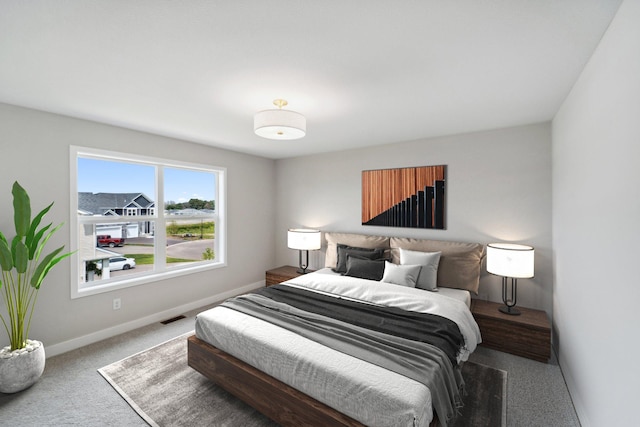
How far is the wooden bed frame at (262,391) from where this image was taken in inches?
62.4

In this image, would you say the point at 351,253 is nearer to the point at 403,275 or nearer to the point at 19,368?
the point at 403,275

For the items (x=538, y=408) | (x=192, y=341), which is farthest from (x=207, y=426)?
(x=538, y=408)

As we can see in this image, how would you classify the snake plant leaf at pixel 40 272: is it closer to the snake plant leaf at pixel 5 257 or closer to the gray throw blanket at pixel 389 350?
the snake plant leaf at pixel 5 257

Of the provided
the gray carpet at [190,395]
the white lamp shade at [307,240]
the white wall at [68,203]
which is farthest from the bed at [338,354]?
the white wall at [68,203]

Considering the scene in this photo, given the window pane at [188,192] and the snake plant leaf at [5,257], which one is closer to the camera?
the snake plant leaf at [5,257]

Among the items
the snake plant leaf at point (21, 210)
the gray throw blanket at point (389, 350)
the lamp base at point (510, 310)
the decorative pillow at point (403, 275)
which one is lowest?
the lamp base at point (510, 310)

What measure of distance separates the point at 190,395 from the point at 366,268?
2153 mm

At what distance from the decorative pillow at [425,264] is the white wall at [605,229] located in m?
1.12

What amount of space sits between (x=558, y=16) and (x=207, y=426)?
309cm

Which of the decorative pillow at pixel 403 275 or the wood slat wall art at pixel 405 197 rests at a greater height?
the wood slat wall art at pixel 405 197

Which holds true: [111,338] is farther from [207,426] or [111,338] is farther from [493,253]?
[493,253]

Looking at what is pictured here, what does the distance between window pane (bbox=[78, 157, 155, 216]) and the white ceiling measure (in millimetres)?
616

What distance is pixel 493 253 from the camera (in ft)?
9.32

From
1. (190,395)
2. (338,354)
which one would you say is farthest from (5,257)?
(338,354)
